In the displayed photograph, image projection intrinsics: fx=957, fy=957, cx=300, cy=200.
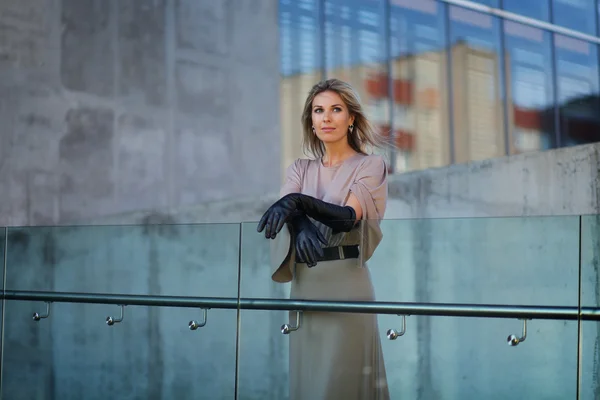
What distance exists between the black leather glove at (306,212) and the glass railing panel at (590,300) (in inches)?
39.0

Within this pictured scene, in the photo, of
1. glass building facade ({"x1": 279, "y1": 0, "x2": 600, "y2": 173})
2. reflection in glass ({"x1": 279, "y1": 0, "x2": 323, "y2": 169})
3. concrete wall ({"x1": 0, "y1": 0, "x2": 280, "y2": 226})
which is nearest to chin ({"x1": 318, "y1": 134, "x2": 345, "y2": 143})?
concrete wall ({"x1": 0, "y1": 0, "x2": 280, "y2": 226})

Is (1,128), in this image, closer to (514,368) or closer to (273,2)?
(273,2)

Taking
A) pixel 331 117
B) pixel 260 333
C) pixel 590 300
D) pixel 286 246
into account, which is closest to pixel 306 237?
pixel 286 246

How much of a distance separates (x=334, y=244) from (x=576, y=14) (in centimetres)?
1343

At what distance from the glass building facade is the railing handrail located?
894 centimetres

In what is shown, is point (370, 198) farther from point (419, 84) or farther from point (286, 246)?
point (419, 84)

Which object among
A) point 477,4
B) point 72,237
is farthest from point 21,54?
point 477,4

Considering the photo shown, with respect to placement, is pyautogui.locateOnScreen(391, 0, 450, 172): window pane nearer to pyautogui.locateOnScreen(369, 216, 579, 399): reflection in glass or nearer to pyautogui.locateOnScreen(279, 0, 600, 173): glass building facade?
pyautogui.locateOnScreen(279, 0, 600, 173): glass building facade

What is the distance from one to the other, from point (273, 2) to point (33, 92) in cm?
405

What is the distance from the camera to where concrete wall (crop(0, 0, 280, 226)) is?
388 inches

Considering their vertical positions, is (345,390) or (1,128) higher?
(1,128)

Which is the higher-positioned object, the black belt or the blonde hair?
the blonde hair

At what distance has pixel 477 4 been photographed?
1517 centimetres

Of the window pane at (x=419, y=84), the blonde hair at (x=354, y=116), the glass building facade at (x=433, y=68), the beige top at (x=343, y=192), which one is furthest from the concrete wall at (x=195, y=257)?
the window pane at (x=419, y=84)
